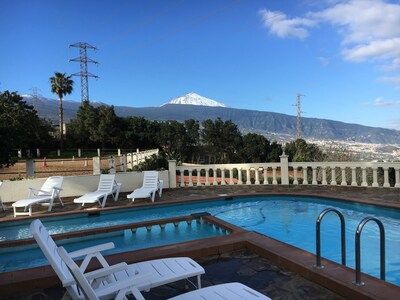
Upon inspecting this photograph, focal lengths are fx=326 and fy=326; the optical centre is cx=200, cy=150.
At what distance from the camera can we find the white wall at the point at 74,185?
33.1ft

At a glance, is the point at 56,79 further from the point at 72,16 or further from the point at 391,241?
the point at 391,241

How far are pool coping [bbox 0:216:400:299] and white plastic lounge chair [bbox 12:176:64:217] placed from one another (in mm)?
4833

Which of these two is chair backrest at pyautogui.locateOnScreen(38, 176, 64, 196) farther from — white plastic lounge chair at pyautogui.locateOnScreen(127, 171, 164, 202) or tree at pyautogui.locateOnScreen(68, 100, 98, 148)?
tree at pyautogui.locateOnScreen(68, 100, 98, 148)

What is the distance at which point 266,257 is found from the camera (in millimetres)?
4324

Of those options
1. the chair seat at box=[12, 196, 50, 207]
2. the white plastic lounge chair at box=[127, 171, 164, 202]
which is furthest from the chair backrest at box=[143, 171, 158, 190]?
the chair seat at box=[12, 196, 50, 207]

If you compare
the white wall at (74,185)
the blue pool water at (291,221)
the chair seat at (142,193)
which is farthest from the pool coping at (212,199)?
the white wall at (74,185)

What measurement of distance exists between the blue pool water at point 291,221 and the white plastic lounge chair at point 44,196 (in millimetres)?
576

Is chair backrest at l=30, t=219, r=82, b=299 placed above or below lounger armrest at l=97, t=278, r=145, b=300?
above

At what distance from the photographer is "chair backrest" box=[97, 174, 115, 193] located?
985 cm

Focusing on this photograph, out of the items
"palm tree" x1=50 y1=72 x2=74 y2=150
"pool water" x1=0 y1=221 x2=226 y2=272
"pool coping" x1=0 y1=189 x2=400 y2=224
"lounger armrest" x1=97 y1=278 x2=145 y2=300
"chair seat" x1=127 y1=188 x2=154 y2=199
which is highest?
"palm tree" x1=50 y1=72 x2=74 y2=150

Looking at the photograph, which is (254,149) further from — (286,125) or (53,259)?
(286,125)

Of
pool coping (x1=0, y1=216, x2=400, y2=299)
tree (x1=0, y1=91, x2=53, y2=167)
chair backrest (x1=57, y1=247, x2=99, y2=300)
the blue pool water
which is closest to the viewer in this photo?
chair backrest (x1=57, y1=247, x2=99, y2=300)

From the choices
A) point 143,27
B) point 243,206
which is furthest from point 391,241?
point 143,27

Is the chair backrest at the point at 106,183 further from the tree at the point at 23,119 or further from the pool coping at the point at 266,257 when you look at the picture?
the tree at the point at 23,119
